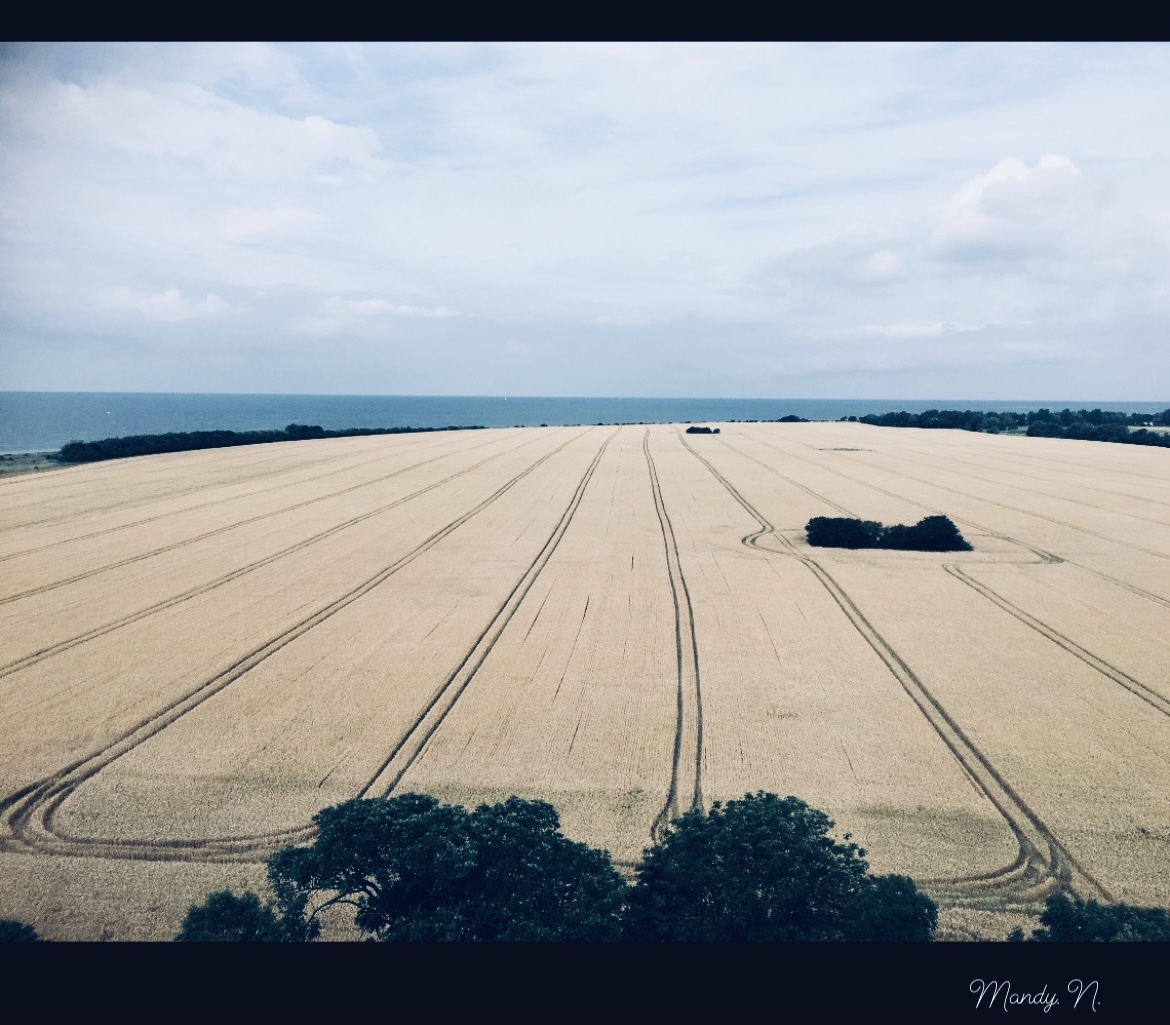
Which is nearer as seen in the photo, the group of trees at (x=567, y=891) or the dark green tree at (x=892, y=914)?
the dark green tree at (x=892, y=914)

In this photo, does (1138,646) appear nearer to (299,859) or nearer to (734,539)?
(734,539)

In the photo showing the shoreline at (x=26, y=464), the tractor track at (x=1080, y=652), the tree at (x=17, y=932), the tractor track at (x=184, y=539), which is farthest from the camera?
the shoreline at (x=26, y=464)

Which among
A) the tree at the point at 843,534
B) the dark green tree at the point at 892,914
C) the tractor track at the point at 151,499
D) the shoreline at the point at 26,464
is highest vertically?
the shoreline at the point at 26,464

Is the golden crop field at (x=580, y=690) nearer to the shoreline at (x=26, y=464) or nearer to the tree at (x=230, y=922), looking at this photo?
the tree at (x=230, y=922)

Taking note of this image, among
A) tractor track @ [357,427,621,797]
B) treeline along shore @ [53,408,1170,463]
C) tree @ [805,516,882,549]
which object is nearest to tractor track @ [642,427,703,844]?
tractor track @ [357,427,621,797]

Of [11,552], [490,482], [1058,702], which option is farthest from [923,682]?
[490,482]

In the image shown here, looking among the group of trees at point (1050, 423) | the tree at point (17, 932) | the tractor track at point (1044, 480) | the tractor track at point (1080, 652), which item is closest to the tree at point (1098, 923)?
the tractor track at point (1080, 652)

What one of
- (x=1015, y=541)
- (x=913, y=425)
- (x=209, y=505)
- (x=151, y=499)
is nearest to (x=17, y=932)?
(x=1015, y=541)
